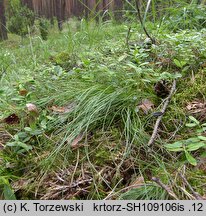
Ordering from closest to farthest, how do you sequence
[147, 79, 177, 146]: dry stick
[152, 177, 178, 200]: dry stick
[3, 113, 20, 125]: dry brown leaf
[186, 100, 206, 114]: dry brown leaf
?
[152, 177, 178, 200]: dry stick < [147, 79, 177, 146]: dry stick < [186, 100, 206, 114]: dry brown leaf < [3, 113, 20, 125]: dry brown leaf

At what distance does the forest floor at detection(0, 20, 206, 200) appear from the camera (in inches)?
41.5

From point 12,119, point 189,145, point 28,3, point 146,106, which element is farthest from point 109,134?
point 28,3

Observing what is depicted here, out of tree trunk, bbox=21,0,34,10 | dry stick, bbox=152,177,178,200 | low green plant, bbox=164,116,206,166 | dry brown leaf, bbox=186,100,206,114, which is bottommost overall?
dry stick, bbox=152,177,178,200

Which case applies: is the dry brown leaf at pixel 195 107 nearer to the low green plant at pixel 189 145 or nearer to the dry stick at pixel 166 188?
the low green plant at pixel 189 145

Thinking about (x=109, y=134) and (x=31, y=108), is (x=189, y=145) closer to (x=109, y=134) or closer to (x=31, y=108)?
(x=109, y=134)

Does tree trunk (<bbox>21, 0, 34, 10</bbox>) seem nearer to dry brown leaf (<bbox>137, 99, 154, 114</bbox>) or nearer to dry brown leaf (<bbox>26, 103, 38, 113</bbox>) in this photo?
dry brown leaf (<bbox>26, 103, 38, 113</bbox>)

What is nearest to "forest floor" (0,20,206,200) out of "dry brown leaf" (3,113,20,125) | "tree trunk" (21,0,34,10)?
"dry brown leaf" (3,113,20,125)

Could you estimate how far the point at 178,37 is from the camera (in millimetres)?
1846

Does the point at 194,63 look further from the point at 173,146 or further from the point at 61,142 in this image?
the point at 61,142

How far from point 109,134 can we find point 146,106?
229mm

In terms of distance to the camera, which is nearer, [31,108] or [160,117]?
[160,117]

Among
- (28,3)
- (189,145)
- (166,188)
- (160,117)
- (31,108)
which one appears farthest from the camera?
(28,3)

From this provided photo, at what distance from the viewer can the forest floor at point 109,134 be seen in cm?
105

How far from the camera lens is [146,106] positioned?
135 cm
